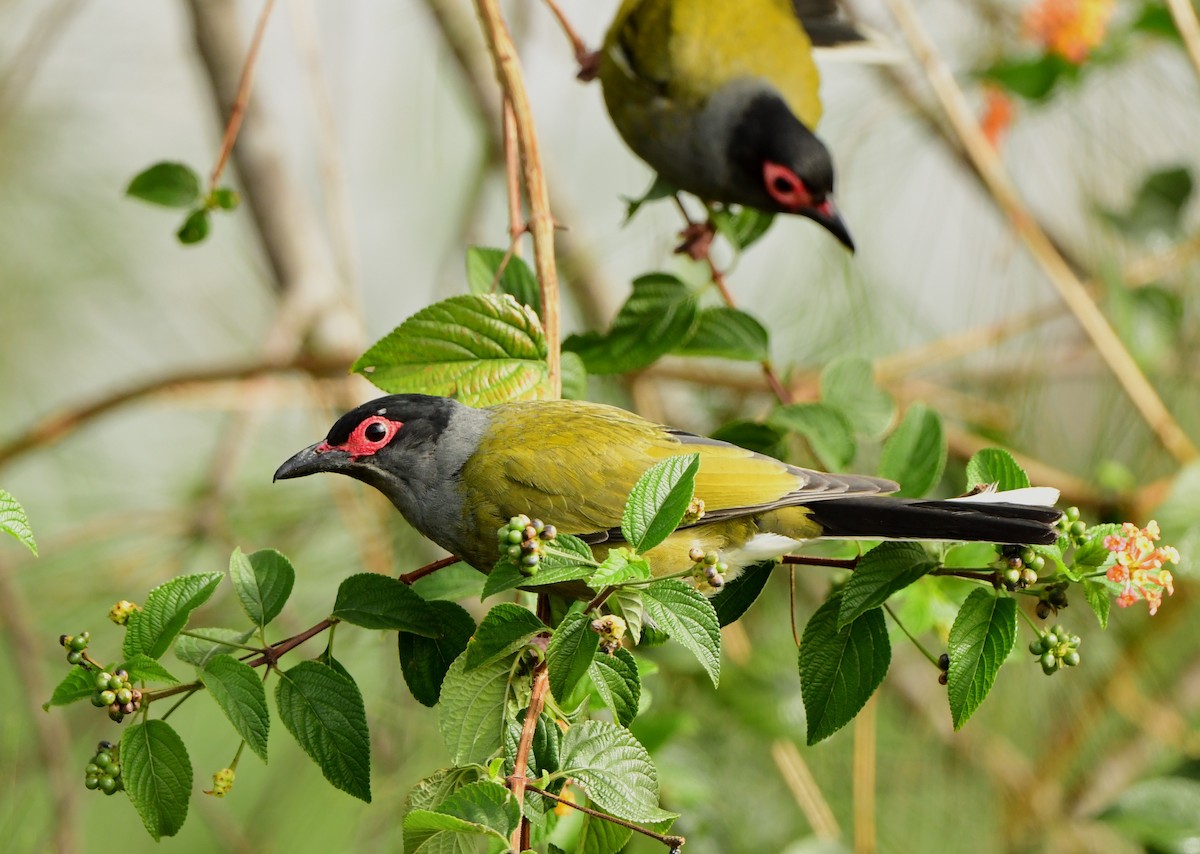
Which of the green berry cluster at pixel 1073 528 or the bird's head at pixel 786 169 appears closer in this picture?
the green berry cluster at pixel 1073 528

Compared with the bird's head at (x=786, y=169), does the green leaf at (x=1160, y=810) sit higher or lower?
lower

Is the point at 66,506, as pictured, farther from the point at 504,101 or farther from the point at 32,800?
the point at 504,101

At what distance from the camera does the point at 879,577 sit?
5.24 ft

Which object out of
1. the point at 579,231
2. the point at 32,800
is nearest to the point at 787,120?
the point at 579,231

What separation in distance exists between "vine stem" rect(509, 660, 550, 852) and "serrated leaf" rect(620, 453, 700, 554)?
20 centimetres

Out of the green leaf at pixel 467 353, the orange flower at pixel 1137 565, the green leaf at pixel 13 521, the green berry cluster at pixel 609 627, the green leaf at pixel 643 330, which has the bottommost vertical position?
the orange flower at pixel 1137 565

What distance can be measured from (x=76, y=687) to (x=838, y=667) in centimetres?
102

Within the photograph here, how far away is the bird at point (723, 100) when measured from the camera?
9.82ft

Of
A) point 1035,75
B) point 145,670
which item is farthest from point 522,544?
point 1035,75

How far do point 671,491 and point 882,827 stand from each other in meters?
3.22

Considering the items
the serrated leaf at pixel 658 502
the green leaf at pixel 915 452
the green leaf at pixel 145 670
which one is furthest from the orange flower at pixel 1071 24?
the green leaf at pixel 145 670

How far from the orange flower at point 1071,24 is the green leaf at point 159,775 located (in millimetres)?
3270

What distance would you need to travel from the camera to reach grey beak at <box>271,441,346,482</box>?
81.5 inches

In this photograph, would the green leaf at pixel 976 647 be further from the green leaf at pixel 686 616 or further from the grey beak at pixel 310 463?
the grey beak at pixel 310 463
